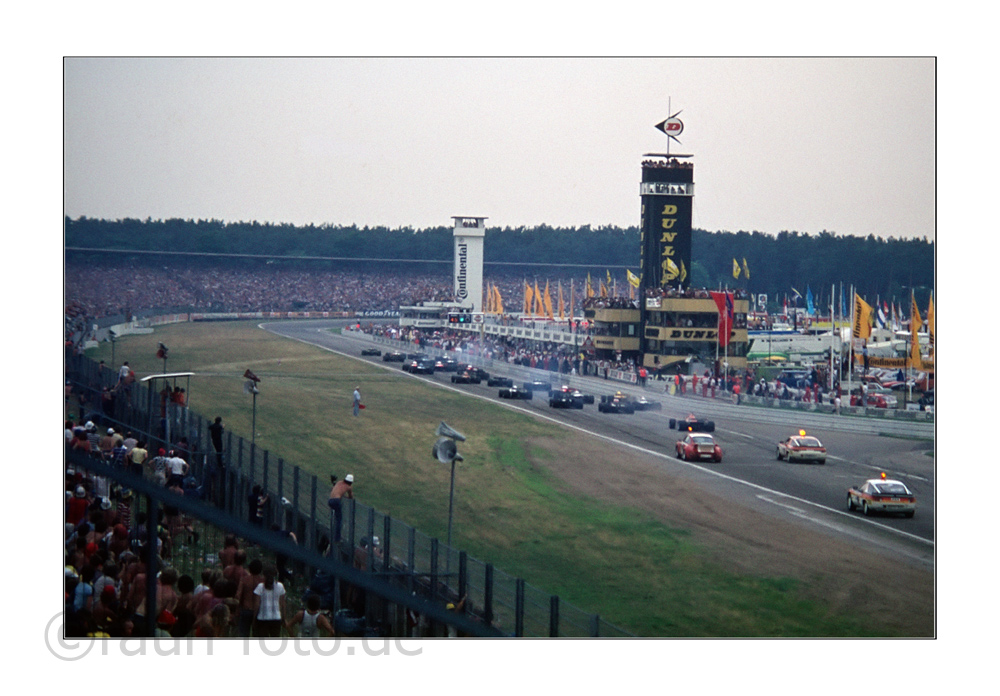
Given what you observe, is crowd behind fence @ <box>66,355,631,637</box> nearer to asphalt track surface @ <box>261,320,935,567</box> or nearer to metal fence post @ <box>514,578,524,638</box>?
metal fence post @ <box>514,578,524,638</box>

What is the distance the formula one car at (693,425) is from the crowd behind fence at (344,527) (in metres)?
16.9

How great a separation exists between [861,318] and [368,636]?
41070 mm

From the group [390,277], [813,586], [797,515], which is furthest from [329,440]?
[390,277]

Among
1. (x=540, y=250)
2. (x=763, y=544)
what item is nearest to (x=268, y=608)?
(x=763, y=544)

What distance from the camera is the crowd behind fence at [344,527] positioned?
1538cm

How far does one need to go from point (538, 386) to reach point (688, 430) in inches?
469

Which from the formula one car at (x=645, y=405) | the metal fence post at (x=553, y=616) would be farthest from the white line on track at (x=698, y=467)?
the metal fence post at (x=553, y=616)

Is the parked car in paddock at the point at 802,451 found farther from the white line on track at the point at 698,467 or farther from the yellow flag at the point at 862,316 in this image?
the yellow flag at the point at 862,316

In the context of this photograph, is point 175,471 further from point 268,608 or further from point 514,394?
point 514,394

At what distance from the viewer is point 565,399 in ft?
147

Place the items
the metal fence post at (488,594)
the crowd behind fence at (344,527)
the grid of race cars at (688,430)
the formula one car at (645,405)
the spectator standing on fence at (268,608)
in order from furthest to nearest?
1. the formula one car at (645,405)
2. the grid of race cars at (688,430)
3. the crowd behind fence at (344,527)
4. the metal fence post at (488,594)
5. the spectator standing on fence at (268,608)

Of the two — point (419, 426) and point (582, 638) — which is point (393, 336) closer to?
point (419, 426)

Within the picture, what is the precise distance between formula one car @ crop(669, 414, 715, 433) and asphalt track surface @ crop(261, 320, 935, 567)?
392 millimetres

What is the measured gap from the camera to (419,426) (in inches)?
1463
